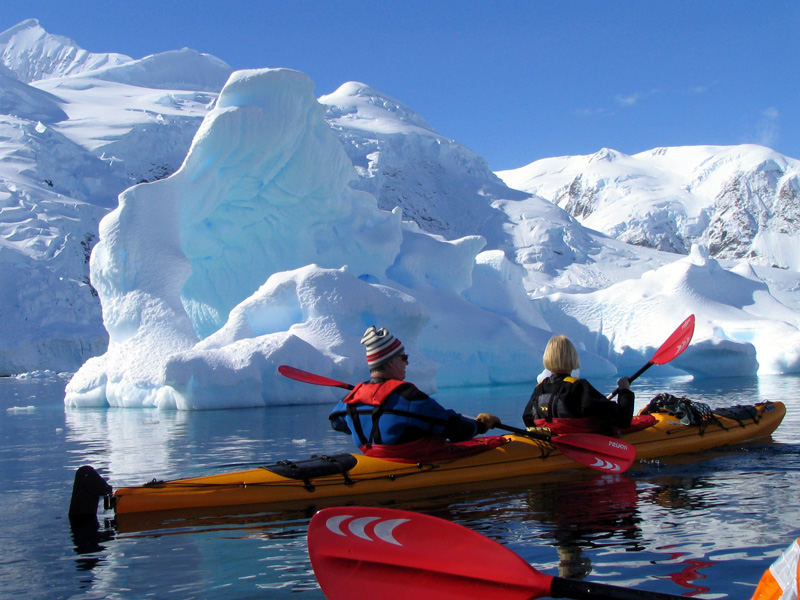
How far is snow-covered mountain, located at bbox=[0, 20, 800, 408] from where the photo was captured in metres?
14.2

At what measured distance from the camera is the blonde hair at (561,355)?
4.89 meters

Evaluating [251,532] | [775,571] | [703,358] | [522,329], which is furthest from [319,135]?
[775,571]

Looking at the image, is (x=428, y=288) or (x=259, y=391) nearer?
(x=259, y=391)

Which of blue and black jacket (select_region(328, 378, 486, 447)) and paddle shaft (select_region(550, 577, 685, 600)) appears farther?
blue and black jacket (select_region(328, 378, 486, 447))

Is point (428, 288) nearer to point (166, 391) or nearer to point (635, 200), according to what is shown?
point (166, 391)

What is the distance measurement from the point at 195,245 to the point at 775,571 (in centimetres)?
1675

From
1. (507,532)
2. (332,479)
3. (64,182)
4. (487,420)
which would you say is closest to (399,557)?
(507,532)

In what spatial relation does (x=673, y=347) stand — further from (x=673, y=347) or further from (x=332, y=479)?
(x=332, y=479)

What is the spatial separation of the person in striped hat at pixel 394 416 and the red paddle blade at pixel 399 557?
1516 mm

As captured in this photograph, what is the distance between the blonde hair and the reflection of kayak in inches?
26.8

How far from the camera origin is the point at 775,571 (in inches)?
75.8

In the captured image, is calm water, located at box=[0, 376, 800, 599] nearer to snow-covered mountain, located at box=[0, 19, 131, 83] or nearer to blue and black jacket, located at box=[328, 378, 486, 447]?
blue and black jacket, located at box=[328, 378, 486, 447]

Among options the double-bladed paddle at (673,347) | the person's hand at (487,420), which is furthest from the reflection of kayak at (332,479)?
the double-bladed paddle at (673,347)

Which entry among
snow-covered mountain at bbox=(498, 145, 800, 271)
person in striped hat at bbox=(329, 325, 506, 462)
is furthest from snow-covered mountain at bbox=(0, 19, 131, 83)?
person in striped hat at bbox=(329, 325, 506, 462)
